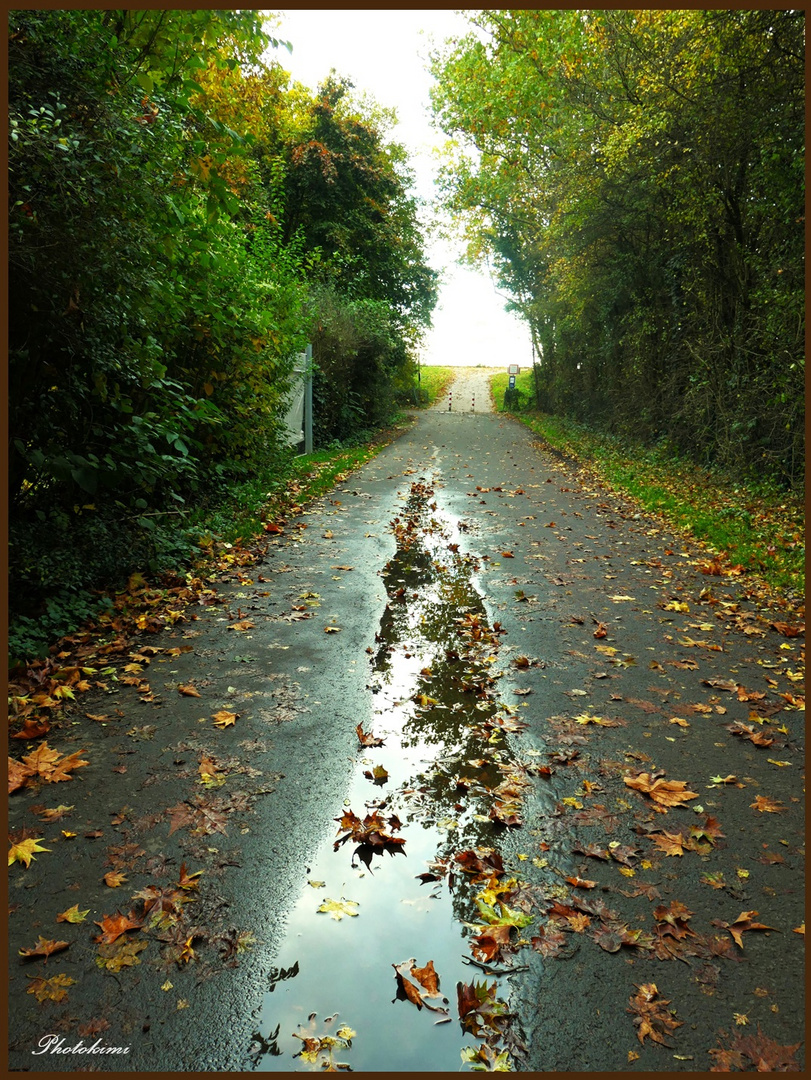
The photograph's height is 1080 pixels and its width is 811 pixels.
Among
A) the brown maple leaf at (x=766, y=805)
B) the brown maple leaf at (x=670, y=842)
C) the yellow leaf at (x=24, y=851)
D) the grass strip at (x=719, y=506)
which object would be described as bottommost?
the yellow leaf at (x=24, y=851)

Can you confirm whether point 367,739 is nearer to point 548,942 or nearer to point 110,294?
point 548,942

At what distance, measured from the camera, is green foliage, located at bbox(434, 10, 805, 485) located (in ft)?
34.5

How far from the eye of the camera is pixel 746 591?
7.20 meters

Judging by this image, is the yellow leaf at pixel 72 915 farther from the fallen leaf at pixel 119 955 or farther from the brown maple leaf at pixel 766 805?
the brown maple leaf at pixel 766 805

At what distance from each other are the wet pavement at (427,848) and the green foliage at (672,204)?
704 cm

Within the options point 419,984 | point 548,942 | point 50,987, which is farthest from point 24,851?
point 548,942

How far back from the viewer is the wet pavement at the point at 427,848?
2.38m

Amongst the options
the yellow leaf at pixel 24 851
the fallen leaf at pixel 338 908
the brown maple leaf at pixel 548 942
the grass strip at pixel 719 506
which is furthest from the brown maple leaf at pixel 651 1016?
the grass strip at pixel 719 506

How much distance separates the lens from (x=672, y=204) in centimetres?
1409

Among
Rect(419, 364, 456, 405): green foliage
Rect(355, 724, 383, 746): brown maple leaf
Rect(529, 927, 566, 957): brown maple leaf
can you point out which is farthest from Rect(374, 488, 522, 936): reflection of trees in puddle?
Rect(419, 364, 456, 405): green foliage

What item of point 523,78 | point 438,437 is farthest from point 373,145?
point 438,437

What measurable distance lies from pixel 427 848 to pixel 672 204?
14.3 metres

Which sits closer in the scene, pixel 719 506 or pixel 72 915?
pixel 72 915

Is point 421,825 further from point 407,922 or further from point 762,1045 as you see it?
point 762,1045
